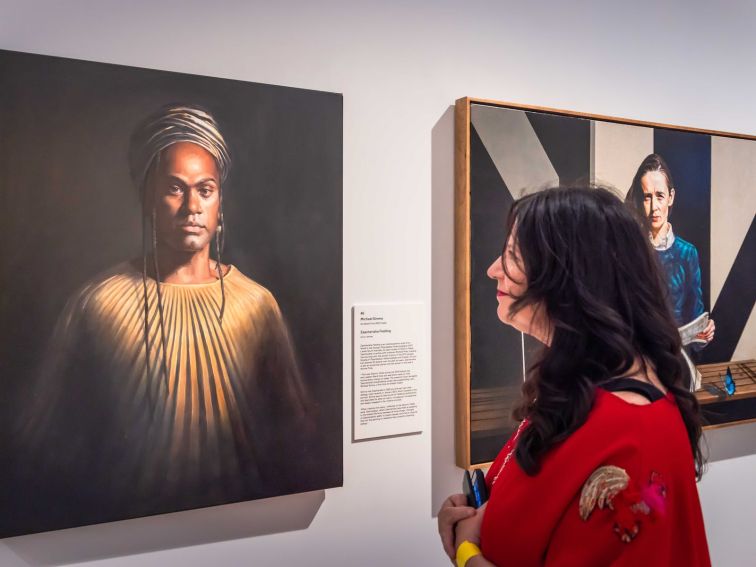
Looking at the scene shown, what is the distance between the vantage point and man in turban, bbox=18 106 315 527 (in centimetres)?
121

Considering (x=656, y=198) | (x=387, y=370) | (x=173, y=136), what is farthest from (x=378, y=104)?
(x=656, y=198)

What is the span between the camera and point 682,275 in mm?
1918

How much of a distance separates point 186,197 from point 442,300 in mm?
674

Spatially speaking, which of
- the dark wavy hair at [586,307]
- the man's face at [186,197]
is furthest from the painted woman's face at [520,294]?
the man's face at [186,197]

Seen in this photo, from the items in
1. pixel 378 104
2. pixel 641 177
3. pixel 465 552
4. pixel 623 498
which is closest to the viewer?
pixel 623 498

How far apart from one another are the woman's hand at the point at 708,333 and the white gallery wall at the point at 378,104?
0.68 m

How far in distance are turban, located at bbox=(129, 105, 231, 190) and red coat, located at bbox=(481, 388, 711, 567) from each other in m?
0.86

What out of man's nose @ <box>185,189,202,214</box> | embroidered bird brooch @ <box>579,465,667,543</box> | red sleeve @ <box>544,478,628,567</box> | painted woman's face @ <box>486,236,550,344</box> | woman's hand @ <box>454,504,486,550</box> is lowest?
woman's hand @ <box>454,504,486,550</box>

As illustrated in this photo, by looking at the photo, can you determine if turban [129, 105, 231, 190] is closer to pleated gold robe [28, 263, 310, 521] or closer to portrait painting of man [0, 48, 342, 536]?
portrait painting of man [0, 48, 342, 536]

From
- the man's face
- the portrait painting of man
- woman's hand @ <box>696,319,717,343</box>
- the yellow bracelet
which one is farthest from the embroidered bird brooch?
woman's hand @ <box>696,319,717,343</box>

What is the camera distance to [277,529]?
1.44 meters

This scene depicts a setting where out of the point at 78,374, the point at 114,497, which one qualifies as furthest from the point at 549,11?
the point at 114,497

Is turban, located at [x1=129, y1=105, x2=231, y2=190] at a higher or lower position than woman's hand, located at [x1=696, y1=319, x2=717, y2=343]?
higher

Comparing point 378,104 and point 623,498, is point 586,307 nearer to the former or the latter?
point 623,498
